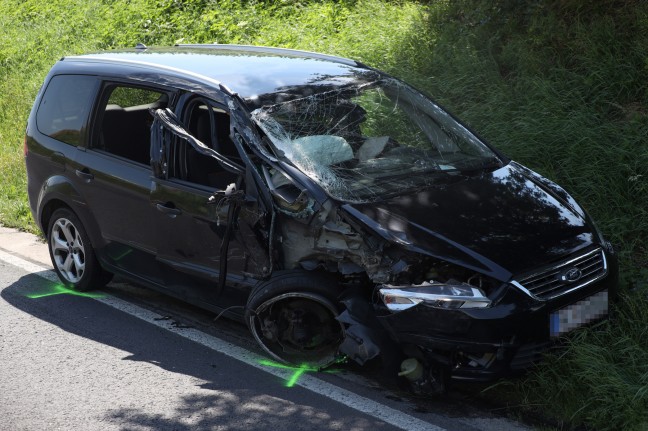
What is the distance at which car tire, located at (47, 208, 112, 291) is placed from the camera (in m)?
6.40

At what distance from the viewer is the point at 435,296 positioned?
4387 mm

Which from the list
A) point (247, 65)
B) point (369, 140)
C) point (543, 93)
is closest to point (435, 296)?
point (369, 140)

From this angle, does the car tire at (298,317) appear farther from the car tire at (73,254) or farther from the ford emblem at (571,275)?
the car tire at (73,254)

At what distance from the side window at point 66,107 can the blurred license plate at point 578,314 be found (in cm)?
367

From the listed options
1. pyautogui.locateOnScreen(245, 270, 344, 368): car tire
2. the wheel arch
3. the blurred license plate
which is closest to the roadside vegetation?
the blurred license plate

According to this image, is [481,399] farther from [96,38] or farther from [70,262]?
[96,38]

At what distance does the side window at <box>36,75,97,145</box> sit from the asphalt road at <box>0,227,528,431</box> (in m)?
1.27

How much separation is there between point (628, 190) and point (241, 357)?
3278mm

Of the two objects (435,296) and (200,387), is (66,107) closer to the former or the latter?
(200,387)

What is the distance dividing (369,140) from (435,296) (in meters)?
1.43

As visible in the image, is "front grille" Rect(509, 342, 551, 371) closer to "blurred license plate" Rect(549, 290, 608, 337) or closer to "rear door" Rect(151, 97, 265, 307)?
"blurred license plate" Rect(549, 290, 608, 337)

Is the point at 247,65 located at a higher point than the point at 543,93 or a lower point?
higher

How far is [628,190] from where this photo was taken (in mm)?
6543

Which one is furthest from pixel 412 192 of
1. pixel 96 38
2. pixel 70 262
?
pixel 96 38
